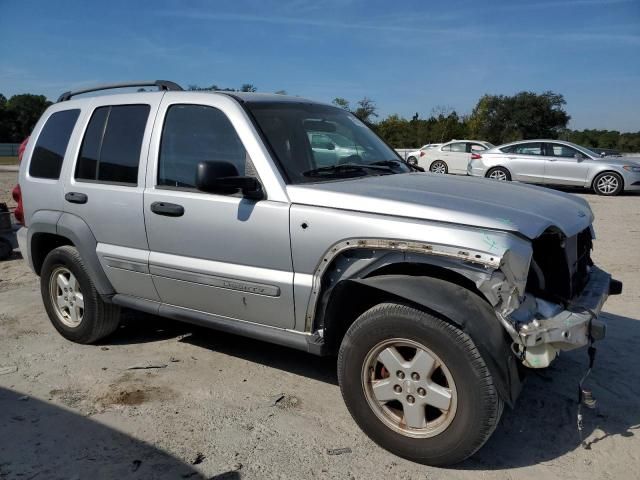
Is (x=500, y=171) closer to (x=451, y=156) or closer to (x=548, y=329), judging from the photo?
(x=451, y=156)

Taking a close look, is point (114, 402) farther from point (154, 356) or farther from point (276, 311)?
point (276, 311)

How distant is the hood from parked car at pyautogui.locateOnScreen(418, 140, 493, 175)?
16.7 metres

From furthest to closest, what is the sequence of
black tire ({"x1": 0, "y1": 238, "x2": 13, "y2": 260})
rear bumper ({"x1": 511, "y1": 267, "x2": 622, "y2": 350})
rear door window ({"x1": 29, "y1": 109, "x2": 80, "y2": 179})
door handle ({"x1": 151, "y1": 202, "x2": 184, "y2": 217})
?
black tire ({"x1": 0, "y1": 238, "x2": 13, "y2": 260}), rear door window ({"x1": 29, "y1": 109, "x2": 80, "y2": 179}), door handle ({"x1": 151, "y1": 202, "x2": 184, "y2": 217}), rear bumper ({"x1": 511, "y1": 267, "x2": 622, "y2": 350})

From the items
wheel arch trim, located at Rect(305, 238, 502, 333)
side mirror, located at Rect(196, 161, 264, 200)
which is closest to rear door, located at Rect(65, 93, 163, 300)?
side mirror, located at Rect(196, 161, 264, 200)

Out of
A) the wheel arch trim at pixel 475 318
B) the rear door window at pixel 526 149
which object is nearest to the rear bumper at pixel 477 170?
the rear door window at pixel 526 149

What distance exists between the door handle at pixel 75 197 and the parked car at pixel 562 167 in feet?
42.2

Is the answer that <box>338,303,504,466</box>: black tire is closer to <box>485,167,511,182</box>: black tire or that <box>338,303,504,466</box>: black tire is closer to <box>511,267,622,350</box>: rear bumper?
<box>511,267,622,350</box>: rear bumper

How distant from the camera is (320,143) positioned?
3873mm

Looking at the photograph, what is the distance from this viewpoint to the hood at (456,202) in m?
2.76

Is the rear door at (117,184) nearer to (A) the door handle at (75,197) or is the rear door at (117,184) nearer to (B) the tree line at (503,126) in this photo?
(A) the door handle at (75,197)

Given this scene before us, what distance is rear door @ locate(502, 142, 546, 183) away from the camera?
15.6 meters

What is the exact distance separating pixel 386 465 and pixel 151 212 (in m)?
2.18

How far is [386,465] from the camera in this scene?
293cm

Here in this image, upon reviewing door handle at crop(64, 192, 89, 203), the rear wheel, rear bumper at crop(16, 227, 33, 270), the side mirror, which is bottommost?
rear bumper at crop(16, 227, 33, 270)
